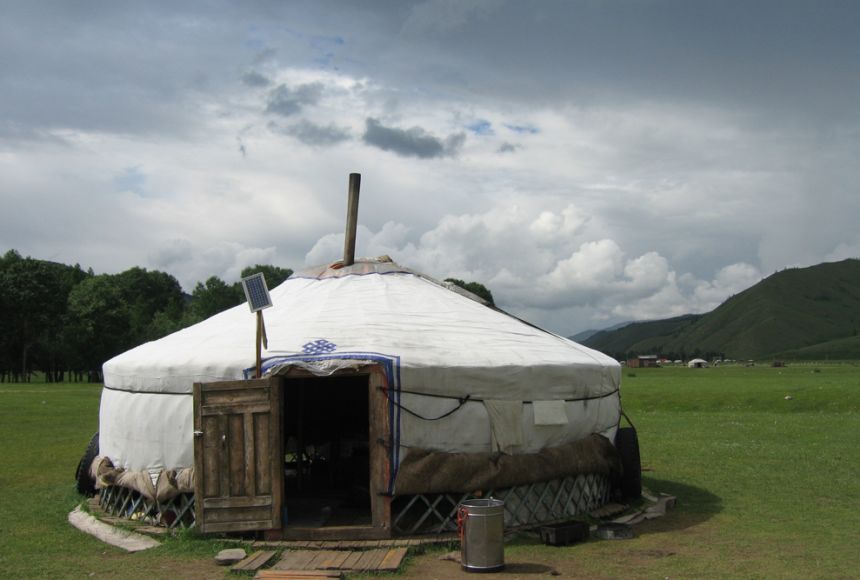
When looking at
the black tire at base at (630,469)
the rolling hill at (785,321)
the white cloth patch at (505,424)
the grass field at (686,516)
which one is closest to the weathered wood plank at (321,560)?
the grass field at (686,516)

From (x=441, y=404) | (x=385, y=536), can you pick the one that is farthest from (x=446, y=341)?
(x=385, y=536)

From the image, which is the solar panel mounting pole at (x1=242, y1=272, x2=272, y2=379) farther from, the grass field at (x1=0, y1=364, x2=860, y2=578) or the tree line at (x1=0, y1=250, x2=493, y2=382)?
the tree line at (x1=0, y1=250, x2=493, y2=382)

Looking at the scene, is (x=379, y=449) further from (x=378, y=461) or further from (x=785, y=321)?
(x=785, y=321)

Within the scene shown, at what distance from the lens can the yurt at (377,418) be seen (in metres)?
7.45

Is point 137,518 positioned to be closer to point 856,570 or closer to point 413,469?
point 413,469

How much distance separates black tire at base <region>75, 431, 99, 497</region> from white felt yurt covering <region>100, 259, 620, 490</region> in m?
0.83

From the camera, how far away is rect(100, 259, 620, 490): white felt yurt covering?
24.9 feet

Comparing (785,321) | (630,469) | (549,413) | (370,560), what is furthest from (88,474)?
(785,321)

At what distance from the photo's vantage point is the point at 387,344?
772 cm

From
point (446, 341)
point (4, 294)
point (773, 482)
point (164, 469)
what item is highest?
point (4, 294)

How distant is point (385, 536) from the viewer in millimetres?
7367

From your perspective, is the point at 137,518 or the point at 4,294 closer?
the point at 137,518

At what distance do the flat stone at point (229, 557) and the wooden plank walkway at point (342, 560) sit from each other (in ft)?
1.22

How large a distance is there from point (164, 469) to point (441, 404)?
2.97 metres
